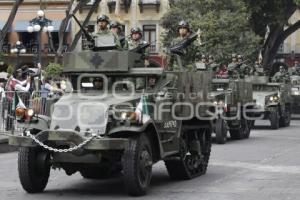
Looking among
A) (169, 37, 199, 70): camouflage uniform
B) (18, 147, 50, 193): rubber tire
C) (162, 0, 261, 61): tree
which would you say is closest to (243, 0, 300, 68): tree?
(162, 0, 261, 61): tree

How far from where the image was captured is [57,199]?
33.9 feet

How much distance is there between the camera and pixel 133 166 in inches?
393

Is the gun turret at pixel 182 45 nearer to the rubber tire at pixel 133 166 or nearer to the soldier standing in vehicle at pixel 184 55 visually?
the soldier standing in vehicle at pixel 184 55

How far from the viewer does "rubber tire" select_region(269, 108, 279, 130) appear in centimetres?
2591

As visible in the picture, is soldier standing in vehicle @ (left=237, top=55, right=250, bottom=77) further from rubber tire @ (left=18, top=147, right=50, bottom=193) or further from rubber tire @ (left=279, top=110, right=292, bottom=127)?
rubber tire @ (left=18, top=147, right=50, bottom=193)

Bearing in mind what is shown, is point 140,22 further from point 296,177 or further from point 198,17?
point 296,177

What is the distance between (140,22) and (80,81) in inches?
1742

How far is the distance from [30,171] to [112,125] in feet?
4.52

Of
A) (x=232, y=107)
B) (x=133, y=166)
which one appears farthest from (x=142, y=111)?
(x=232, y=107)

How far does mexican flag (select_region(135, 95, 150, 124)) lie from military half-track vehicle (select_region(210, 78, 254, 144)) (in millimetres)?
9372

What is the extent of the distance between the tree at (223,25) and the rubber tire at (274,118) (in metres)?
7.31

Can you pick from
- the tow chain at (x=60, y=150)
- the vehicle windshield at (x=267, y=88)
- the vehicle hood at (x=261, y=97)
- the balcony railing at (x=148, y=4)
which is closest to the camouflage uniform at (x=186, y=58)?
the tow chain at (x=60, y=150)

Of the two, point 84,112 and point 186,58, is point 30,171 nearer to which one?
point 84,112

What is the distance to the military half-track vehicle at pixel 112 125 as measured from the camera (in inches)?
399
